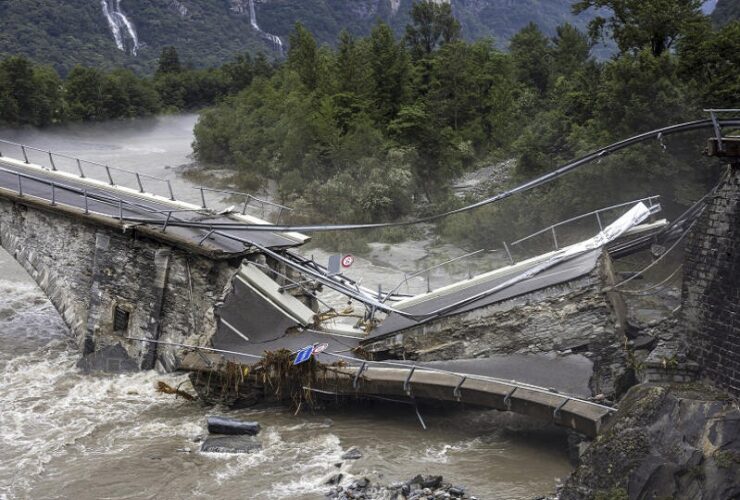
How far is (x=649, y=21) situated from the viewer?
2097cm

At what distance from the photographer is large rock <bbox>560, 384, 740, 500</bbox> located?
8.44m

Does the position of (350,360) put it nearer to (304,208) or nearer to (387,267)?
(387,267)

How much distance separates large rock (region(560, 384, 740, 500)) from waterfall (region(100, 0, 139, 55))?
6570cm

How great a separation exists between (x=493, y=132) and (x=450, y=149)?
3004 millimetres

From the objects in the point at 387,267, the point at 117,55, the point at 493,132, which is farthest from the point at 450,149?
the point at 117,55

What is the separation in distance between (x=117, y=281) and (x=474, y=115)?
20175 millimetres

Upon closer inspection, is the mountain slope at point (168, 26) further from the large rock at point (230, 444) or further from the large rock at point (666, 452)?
the large rock at point (666, 452)

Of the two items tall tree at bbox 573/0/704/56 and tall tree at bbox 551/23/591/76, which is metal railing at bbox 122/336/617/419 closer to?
tall tree at bbox 573/0/704/56

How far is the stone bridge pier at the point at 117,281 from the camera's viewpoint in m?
14.2

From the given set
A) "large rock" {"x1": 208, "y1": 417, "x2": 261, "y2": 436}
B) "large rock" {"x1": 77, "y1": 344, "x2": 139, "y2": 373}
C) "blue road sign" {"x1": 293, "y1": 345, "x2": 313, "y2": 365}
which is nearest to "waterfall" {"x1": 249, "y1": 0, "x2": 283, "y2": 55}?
"large rock" {"x1": 77, "y1": 344, "x2": 139, "y2": 373}

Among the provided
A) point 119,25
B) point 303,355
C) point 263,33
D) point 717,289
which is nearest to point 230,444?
point 303,355

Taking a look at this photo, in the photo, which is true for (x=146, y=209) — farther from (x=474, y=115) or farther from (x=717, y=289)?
(x=474, y=115)

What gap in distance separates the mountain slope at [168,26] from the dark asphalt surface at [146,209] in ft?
133

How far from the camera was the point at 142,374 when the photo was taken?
14680 mm
